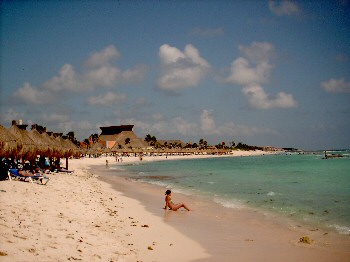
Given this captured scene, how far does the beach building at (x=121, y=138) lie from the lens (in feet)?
310

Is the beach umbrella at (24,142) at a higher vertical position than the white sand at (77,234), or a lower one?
higher

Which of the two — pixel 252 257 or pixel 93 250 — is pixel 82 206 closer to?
pixel 93 250

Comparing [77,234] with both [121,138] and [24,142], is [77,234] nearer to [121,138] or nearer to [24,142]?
[24,142]

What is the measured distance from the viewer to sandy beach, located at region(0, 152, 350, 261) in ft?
17.0

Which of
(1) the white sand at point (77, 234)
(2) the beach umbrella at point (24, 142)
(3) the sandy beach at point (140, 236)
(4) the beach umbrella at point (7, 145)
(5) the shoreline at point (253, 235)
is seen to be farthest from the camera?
(2) the beach umbrella at point (24, 142)

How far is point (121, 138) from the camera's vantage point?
9844 cm

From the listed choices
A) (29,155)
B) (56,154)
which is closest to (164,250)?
(29,155)

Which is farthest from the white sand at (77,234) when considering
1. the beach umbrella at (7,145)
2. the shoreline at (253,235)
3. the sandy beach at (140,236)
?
the beach umbrella at (7,145)

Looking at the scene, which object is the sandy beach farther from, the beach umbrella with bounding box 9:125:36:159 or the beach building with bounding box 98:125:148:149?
the beach building with bounding box 98:125:148:149

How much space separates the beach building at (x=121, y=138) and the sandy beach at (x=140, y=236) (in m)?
79.3

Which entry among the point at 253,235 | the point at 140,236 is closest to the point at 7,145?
the point at 140,236

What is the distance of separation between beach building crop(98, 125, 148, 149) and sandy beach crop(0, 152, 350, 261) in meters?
79.3

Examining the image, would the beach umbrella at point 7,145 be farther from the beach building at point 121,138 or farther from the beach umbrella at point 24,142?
the beach building at point 121,138

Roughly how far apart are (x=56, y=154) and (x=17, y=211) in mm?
13885
